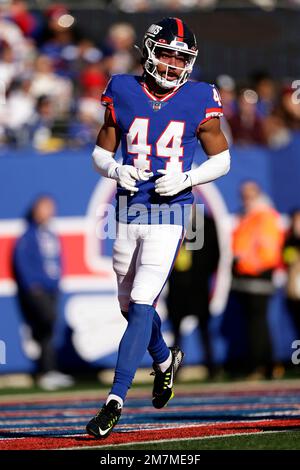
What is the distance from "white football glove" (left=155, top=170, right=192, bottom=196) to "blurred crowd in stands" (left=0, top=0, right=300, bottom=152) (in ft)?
20.2

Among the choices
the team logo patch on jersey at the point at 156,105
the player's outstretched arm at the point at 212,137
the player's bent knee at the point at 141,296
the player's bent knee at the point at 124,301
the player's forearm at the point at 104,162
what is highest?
the team logo patch on jersey at the point at 156,105

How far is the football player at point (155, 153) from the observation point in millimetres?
6043

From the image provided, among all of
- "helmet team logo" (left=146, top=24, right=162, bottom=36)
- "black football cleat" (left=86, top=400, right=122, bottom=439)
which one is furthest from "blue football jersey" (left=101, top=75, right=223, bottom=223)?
"black football cleat" (left=86, top=400, right=122, bottom=439)

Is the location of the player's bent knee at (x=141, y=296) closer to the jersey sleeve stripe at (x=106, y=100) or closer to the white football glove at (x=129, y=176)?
the white football glove at (x=129, y=176)

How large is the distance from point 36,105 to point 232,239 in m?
2.60

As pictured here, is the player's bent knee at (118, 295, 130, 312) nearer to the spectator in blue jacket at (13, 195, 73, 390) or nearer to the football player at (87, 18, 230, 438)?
the football player at (87, 18, 230, 438)

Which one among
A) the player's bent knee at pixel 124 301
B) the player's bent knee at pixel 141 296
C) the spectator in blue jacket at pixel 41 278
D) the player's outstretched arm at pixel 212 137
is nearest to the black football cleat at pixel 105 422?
the player's bent knee at pixel 141 296

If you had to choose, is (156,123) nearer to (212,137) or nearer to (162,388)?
(212,137)

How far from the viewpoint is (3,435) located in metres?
6.24

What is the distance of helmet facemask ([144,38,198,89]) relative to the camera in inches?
241

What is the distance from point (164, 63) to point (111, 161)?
0.60 meters

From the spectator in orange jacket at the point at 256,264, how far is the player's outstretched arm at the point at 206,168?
524 centimetres
